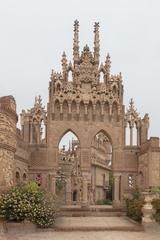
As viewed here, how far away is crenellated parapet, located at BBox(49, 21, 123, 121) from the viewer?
25.5 m

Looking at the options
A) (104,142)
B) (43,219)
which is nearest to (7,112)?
(43,219)

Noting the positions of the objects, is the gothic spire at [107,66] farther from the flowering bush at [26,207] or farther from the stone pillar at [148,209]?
the flowering bush at [26,207]

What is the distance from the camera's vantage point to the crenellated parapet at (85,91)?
25.5 m

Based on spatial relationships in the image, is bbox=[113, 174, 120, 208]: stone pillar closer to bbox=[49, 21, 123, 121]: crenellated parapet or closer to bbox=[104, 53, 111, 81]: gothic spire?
bbox=[49, 21, 123, 121]: crenellated parapet

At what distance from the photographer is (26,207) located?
15.2 m

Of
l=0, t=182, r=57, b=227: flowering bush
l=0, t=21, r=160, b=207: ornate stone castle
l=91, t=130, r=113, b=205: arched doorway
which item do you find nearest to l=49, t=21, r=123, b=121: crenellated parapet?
l=0, t=21, r=160, b=207: ornate stone castle

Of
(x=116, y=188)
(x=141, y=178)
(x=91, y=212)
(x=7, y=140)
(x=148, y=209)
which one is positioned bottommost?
(x=91, y=212)

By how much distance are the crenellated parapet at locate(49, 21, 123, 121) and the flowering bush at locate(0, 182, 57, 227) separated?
1009 centimetres

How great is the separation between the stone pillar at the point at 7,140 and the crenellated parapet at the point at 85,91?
27.0 ft

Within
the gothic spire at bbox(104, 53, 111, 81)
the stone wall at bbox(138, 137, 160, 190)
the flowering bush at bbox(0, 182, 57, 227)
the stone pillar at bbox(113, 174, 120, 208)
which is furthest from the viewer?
the gothic spire at bbox(104, 53, 111, 81)

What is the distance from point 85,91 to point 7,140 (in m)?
10.4

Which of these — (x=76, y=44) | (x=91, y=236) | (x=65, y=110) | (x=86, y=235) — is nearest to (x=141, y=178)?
(x=65, y=110)

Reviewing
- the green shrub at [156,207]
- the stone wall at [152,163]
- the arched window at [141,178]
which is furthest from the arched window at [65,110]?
the green shrub at [156,207]

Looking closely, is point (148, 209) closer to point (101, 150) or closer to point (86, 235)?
point (86, 235)
